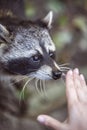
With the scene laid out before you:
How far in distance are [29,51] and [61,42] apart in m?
1.55

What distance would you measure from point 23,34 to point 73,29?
1.76 metres

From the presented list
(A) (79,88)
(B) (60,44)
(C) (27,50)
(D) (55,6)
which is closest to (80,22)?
(D) (55,6)

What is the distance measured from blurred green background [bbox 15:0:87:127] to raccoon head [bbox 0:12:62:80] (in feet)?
2.91

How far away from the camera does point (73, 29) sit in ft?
16.1

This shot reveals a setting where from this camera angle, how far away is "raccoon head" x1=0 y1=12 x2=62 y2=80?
3160 millimetres

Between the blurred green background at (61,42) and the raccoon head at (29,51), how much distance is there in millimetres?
888

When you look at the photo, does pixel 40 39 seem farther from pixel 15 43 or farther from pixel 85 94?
pixel 85 94

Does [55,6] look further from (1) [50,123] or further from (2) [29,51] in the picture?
(1) [50,123]

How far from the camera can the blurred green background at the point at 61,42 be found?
419cm

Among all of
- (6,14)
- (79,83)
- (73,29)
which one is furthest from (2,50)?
(73,29)

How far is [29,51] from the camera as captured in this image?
10.5 feet

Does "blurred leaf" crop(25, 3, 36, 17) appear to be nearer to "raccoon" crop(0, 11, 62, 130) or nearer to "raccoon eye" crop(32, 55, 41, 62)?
"raccoon" crop(0, 11, 62, 130)

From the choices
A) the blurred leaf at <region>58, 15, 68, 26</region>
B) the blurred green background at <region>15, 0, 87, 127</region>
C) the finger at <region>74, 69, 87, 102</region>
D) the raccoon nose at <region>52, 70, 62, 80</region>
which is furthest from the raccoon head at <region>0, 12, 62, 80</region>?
the blurred leaf at <region>58, 15, 68, 26</region>

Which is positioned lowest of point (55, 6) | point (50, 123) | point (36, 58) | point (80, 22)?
point (50, 123)
